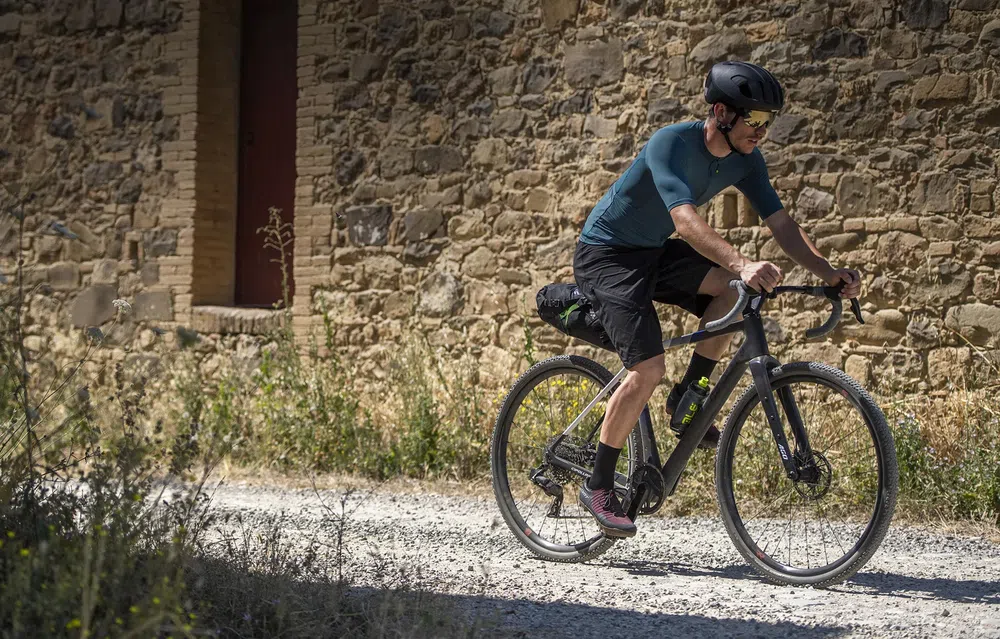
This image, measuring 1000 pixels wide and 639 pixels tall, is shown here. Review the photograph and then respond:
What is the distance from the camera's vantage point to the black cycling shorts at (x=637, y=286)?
4.06m

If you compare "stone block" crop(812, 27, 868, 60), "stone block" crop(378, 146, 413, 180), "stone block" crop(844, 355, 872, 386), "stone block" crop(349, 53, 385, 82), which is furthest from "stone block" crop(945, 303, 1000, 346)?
"stone block" crop(349, 53, 385, 82)

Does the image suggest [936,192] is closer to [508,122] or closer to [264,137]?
[508,122]

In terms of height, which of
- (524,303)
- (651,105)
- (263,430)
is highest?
(651,105)

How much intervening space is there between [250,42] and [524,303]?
3590mm

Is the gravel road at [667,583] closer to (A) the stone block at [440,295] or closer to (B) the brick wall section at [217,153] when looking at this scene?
(A) the stone block at [440,295]

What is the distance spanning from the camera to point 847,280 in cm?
395

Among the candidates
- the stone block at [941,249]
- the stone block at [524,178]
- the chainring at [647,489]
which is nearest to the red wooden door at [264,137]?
the stone block at [524,178]

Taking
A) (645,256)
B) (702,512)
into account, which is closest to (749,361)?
(645,256)

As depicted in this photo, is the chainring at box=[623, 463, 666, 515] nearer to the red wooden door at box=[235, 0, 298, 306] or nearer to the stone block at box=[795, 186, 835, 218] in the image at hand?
the stone block at box=[795, 186, 835, 218]

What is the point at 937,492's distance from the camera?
5355mm

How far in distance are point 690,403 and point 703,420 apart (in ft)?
0.28

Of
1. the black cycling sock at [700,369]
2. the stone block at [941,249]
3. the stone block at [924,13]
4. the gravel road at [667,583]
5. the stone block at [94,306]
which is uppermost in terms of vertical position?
the stone block at [924,13]

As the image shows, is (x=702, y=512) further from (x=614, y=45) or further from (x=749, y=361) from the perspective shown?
(x=614, y=45)

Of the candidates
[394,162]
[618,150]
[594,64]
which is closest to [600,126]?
[618,150]
